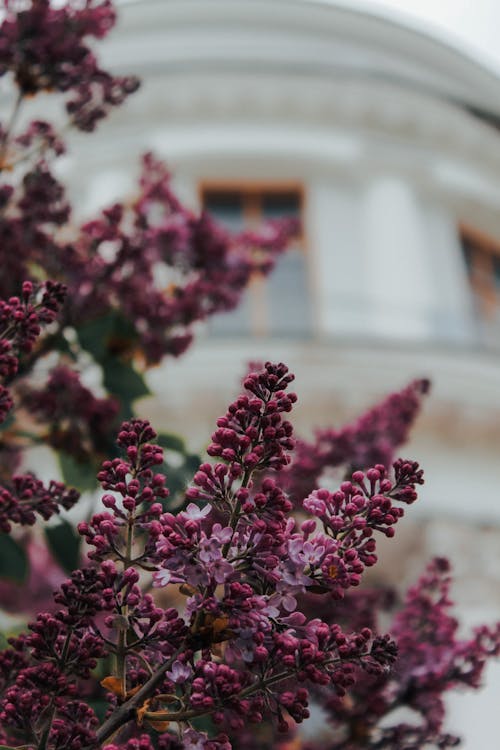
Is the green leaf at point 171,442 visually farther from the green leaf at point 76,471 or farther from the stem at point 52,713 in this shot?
the stem at point 52,713

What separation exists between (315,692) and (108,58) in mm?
10419

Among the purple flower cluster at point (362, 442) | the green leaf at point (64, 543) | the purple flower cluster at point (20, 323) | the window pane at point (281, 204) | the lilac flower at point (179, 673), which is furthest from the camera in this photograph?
the window pane at point (281, 204)

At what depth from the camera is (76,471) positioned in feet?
6.10

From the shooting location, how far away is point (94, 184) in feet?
31.0

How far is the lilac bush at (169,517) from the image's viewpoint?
0.86 meters

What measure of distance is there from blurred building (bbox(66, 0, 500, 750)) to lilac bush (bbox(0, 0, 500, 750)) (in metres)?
4.63

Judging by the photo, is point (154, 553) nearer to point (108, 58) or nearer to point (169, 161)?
Result: point (169, 161)

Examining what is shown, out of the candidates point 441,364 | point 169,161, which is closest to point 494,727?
point 441,364

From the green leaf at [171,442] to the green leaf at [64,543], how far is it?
0.75ft

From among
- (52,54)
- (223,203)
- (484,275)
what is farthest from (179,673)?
(484,275)

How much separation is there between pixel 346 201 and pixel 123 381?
8038 millimetres

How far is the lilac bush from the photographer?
860mm

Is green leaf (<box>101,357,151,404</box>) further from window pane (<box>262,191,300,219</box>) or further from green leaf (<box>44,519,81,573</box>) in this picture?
window pane (<box>262,191,300,219</box>)

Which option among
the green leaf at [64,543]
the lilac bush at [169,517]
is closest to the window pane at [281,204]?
the lilac bush at [169,517]
